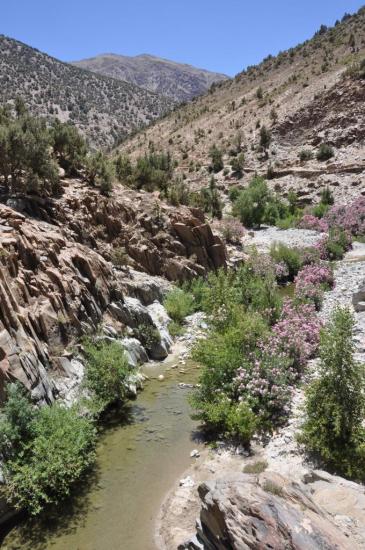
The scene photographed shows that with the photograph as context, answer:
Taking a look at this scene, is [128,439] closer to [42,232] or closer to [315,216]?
[42,232]

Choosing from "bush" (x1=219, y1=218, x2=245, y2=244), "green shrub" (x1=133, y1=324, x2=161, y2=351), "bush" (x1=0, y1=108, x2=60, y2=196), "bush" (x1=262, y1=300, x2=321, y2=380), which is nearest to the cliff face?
"green shrub" (x1=133, y1=324, x2=161, y2=351)

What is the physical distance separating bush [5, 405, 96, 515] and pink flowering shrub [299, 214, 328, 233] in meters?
27.6

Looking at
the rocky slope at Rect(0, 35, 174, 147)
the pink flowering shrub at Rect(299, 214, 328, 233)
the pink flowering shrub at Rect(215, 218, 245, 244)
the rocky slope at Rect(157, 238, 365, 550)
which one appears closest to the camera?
the rocky slope at Rect(157, 238, 365, 550)

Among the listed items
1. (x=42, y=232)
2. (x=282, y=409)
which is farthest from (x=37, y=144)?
(x=282, y=409)

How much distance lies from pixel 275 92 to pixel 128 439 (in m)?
53.5

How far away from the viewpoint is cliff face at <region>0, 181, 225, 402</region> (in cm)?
1052

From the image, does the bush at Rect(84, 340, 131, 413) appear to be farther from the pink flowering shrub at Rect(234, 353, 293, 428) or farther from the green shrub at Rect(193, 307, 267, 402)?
the pink flowering shrub at Rect(234, 353, 293, 428)

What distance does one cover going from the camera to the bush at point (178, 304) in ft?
59.6

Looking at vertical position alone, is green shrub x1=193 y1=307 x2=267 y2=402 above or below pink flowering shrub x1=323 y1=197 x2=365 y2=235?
below

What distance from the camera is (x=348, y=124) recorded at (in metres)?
45.0

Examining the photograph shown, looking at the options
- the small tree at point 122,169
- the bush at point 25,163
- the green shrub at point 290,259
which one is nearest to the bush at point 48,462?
the bush at point 25,163

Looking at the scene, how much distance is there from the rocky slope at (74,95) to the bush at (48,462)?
229ft

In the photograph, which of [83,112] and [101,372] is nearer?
[101,372]

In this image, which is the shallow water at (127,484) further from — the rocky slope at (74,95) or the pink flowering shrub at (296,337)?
the rocky slope at (74,95)
